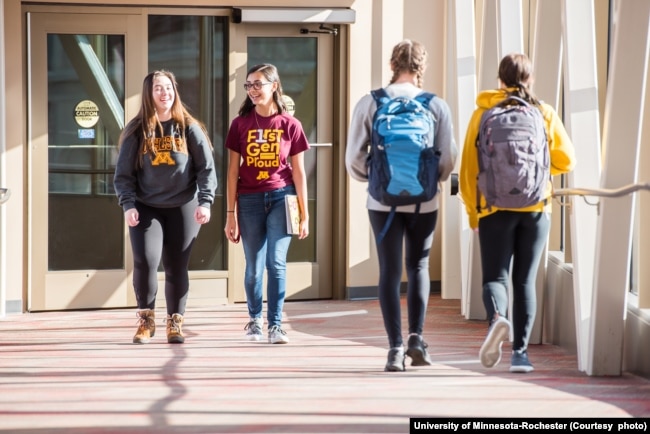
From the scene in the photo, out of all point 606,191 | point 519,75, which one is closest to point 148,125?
point 519,75

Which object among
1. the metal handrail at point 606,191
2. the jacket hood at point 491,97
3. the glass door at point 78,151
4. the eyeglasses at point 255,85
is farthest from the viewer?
the glass door at point 78,151

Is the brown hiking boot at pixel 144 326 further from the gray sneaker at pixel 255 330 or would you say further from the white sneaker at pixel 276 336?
the white sneaker at pixel 276 336

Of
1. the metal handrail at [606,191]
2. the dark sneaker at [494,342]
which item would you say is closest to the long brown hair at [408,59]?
the metal handrail at [606,191]

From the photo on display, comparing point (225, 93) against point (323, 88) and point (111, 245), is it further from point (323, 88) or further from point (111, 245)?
point (111, 245)

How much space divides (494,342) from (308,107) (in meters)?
5.13

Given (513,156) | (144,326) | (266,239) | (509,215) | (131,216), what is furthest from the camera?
(144,326)

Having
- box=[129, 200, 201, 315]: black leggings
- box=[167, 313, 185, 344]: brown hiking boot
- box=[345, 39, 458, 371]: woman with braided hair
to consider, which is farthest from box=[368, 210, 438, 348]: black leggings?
box=[167, 313, 185, 344]: brown hiking boot

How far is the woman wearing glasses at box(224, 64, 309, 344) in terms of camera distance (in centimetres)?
812

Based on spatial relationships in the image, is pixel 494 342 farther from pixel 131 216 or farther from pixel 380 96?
pixel 131 216

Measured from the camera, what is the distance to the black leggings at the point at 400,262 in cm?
673

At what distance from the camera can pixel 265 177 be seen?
26.6 ft

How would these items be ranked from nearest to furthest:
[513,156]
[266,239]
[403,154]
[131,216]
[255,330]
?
[513,156]
[403,154]
[131,216]
[266,239]
[255,330]

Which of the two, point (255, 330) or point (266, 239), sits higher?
point (266, 239)

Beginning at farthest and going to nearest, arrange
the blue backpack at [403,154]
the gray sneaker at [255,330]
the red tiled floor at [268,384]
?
the gray sneaker at [255,330]
the blue backpack at [403,154]
the red tiled floor at [268,384]
